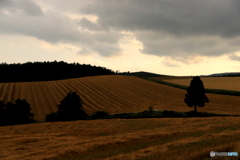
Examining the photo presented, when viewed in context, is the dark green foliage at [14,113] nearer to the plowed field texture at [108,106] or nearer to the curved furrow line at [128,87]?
the plowed field texture at [108,106]

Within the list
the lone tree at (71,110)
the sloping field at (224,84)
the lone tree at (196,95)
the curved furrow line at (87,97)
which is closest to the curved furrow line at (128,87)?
the curved furrow line at (87,97)

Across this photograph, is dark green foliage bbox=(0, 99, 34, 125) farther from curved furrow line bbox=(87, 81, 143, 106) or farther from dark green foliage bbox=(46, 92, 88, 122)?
curved furrow line bbox=(87, 81, 143, 106)

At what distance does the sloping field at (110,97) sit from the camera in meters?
51.0

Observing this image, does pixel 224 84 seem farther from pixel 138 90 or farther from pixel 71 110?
pixel 71 110

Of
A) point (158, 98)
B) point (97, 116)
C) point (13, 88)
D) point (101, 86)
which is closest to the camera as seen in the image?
point (97, 116)

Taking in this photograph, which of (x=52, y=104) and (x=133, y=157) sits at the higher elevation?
(x=133, y=157)

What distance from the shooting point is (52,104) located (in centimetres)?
5406

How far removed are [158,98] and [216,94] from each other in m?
19.0

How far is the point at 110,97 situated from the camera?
62406 mm

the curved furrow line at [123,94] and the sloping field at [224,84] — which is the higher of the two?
the sloping field at [224,84]

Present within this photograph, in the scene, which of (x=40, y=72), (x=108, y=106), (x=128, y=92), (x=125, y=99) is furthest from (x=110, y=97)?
(x=40, y=72)

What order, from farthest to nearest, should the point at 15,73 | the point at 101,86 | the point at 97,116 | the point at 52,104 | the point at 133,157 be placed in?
the point at 15,73 < the point at 101,86 < the point at 52,104 < the point at 97,116 < the point at 133,157

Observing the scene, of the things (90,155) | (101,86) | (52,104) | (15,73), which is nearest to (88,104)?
(52,104)

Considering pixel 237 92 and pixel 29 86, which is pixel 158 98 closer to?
pixel 237 92
